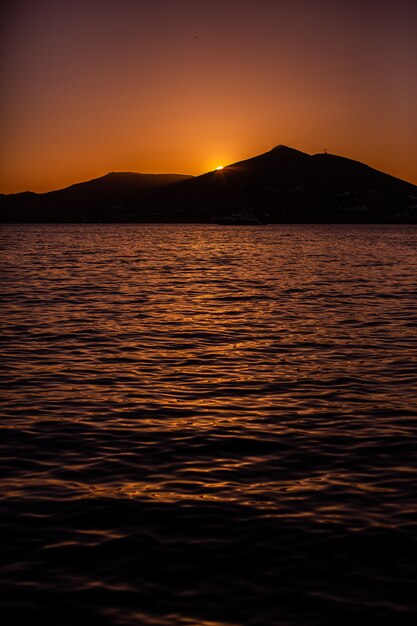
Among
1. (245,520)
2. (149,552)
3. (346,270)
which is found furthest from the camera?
(346,270)

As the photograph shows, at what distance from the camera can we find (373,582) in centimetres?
834

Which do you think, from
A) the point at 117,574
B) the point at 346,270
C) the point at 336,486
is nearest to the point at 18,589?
the point at 117,574

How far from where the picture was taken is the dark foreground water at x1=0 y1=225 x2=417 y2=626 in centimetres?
800

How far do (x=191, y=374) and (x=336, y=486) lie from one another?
8.30 meters

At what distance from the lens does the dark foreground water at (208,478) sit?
8.00 metres

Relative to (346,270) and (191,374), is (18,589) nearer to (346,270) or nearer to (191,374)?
(191,374)

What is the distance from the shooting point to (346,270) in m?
62.6

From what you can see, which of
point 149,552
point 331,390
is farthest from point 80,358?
point 149,552

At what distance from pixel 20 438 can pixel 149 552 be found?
5207 millimetres

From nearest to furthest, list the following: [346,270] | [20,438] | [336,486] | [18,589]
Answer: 1. [18,589]
2. [336,486]
3. [20,438]
4. [346,270]

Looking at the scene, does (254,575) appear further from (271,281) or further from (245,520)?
(271,281)

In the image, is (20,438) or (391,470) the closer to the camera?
(391,470)

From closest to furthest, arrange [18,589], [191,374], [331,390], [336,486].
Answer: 1. [18,589]
2. [336,486]
3. [331,390]
4. [191,374]

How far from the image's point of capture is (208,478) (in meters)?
11.5
